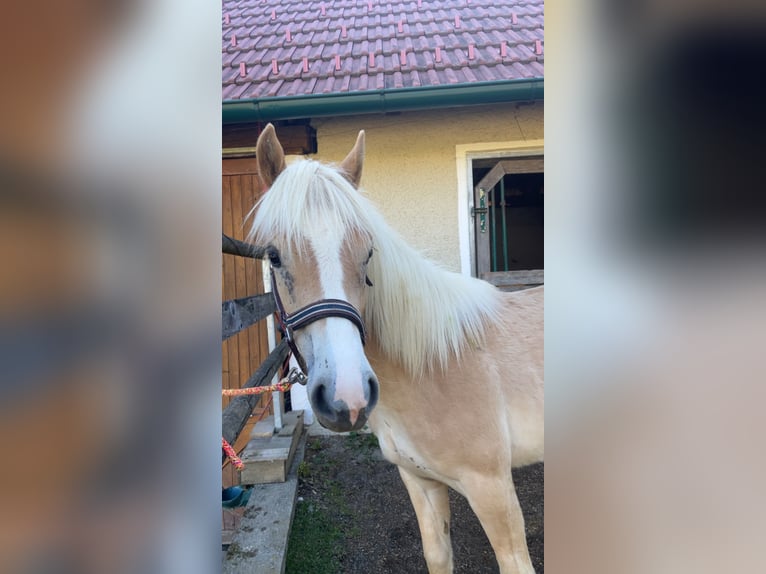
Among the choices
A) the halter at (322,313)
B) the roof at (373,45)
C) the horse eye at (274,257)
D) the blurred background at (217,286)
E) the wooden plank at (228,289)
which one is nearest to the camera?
the blurred background at (217,286)

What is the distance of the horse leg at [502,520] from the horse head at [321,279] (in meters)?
0.69

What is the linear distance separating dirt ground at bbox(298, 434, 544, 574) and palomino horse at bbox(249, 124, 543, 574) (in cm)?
57

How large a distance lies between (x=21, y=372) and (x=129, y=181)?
0.50ft

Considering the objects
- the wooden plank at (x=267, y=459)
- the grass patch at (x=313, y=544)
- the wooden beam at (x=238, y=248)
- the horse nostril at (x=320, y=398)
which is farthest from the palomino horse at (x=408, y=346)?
the wooden plank at (x=267, y=459)

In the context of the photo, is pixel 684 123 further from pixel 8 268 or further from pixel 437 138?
pixel 437 138

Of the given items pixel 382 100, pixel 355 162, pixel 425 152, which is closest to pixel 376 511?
pixel 355 162

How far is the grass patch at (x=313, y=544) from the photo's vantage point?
190cm

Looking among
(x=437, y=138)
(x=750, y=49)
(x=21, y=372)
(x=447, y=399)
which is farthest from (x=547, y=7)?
(x=437, y=138)

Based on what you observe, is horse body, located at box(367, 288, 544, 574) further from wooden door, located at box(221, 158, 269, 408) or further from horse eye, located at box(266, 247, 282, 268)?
wooden door, located at box(221, 158, 269, 408)

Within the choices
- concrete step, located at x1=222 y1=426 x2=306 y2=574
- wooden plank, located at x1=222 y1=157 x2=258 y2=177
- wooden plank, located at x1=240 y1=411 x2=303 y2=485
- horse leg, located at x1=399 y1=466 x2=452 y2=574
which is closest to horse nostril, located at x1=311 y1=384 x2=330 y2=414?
horse leg, located at x1=399 y1=466 x2=452 y2=574

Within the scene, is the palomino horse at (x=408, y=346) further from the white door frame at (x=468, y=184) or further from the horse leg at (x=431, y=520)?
the white door frame at (x=468, y=184)

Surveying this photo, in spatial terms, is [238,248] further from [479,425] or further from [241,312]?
[479,425]

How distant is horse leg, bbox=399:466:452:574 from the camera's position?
1.54 metres

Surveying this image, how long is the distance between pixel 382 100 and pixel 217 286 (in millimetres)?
2624
